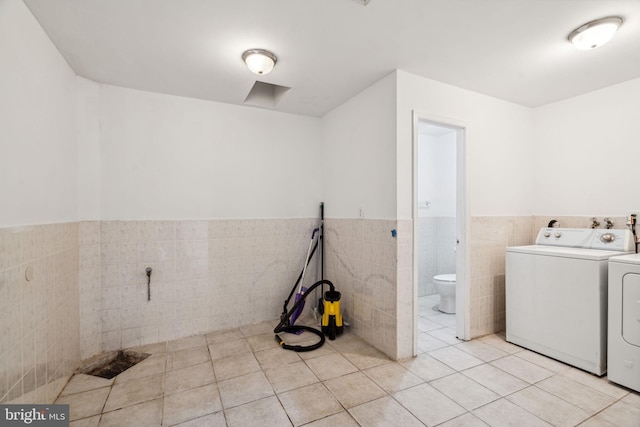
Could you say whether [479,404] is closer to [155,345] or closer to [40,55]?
[155,345]

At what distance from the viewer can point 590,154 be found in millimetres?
2803

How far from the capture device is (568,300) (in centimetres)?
231

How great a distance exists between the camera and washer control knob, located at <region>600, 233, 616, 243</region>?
2.46 meters

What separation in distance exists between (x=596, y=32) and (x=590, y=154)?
1.49 m

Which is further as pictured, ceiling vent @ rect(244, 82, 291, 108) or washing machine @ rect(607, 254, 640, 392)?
ceiling vent @ rect(244, 82, 291, 108)

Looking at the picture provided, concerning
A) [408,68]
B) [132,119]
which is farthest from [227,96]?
[408,68]

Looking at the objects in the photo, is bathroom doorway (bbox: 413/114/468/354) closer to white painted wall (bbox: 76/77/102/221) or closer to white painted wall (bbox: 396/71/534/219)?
white painted wall (bbox: 396/71/534/219)

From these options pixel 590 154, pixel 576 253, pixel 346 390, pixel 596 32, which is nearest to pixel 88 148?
pixel 346 390

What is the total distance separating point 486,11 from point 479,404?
7.87ft

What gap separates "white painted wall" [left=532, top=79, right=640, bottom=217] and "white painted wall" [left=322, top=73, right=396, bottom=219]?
198 cm

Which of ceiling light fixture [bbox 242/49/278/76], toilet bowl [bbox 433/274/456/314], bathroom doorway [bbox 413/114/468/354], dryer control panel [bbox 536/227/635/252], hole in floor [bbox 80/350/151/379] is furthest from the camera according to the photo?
bathroom doorway [bbox 413/114/468/354]

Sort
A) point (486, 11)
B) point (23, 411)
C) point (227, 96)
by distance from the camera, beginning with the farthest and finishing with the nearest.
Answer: point (227, 96) < point (486, 11) < point (23, 411)

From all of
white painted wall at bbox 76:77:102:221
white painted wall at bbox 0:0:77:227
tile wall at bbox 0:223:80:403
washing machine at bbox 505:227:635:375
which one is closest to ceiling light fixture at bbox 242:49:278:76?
white painted wall at bbox 0:0:77:227

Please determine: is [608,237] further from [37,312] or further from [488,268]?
[37,312]
